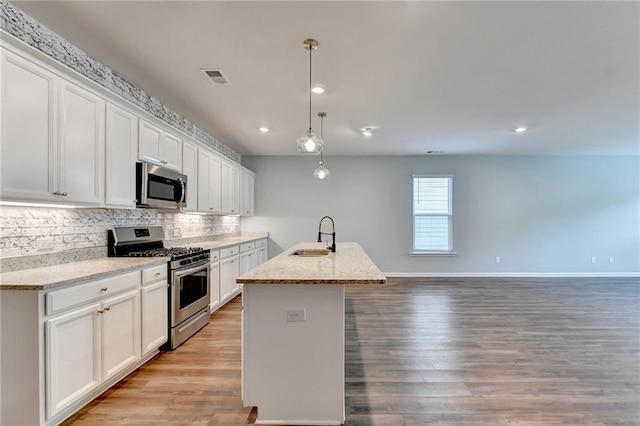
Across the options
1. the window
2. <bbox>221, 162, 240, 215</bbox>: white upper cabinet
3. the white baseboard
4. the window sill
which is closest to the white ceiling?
<bbox>221, 162, 240, 215</bbox>: white upper cabinet

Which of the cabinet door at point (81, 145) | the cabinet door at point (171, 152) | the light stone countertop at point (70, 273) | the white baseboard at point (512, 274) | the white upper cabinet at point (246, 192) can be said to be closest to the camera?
the light stone countertop at point (70, 273)

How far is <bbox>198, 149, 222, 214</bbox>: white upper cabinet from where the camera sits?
4404mm

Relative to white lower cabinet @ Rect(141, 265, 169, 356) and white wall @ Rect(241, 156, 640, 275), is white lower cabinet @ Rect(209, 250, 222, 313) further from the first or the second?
white wall @ Rect(241, 156, 640, 275)

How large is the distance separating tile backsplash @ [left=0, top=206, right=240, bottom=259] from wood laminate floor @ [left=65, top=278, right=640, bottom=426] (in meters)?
1.19

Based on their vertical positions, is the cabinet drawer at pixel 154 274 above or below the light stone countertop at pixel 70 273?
below

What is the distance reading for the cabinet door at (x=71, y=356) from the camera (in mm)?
1833

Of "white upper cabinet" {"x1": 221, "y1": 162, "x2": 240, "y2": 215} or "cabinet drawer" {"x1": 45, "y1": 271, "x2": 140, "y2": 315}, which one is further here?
"white upper cabinet" {"x1": 221, "y1": 162, "x2": 240, "y2": 215}

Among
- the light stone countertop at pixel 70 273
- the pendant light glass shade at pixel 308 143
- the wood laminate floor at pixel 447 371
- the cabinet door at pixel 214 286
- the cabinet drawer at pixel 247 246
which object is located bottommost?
the wood laminate floor at pixel 447 371

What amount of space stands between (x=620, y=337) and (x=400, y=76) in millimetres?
3649

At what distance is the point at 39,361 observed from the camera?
5.86 feet

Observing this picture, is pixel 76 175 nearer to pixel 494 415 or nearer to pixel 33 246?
pixel 33 246

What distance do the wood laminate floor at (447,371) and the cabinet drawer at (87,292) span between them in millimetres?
766

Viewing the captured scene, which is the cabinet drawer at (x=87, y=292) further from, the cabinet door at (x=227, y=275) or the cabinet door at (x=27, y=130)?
the cabinet door at (x=227, y=275)

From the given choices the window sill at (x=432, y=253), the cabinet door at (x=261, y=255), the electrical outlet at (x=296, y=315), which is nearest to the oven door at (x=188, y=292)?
the electrical outlet at (x=296, y=315)
